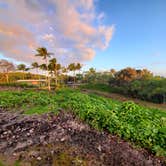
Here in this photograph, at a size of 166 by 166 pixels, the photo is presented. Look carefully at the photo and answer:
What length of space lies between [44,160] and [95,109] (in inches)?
76.1

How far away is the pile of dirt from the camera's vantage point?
2902 mm

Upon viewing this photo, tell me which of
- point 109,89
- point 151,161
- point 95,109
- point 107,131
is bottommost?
point 109,89

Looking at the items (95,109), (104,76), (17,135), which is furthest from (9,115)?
(104,76)

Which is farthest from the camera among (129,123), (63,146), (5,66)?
(5,66)

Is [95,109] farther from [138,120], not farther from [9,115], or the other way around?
[9,115]

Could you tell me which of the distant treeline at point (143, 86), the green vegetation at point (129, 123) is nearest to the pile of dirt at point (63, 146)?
the green vegetation at point (129, 123)

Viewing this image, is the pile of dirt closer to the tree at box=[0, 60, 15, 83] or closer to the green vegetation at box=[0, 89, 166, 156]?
the green vegetation at box=[0, 89, 166, 156]

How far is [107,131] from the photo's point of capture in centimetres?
375

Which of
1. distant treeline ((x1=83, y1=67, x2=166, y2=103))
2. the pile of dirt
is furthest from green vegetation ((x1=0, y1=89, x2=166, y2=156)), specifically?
distant treeline ((x1=83, y1=67, x2=166, y2=103))

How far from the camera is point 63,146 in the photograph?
318 cm

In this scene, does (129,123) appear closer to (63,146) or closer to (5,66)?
(63,146)

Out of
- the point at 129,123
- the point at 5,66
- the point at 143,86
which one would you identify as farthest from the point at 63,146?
the point at 5,66

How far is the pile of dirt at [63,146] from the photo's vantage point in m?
2.90

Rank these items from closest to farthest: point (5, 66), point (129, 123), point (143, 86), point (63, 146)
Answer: point (63, 146) < point (129, 123) < point (143, 86) < point (5, 66)
